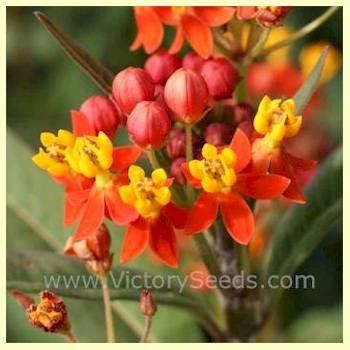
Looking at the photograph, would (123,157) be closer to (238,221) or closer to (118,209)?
(118,209)

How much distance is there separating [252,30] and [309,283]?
123 cm

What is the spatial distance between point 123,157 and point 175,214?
0.57 feet

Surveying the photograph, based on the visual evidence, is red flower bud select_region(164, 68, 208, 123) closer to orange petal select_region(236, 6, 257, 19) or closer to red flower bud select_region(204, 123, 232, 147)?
red flower bud select_region(204, 123, 232, 147)

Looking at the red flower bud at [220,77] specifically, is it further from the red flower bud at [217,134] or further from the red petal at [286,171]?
the red petal at [286,171]

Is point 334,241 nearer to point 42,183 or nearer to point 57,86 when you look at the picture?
point 42,183

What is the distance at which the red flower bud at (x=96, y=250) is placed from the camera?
211cm

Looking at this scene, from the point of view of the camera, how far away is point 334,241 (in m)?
3.32

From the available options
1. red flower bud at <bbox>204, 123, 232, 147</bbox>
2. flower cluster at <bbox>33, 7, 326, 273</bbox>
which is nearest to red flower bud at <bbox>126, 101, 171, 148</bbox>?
flower cluster at <bbox>33, 7, 326, 273</bbox>

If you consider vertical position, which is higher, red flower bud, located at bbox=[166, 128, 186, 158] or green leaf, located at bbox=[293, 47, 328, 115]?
green leaf, located at bbox=[293, 47, 328, 115]

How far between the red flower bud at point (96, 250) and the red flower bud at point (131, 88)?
10.9 inches

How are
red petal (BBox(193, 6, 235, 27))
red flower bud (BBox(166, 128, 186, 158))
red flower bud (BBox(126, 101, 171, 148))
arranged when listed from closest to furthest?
red flower bud (BBox(126, 101, 171, 148)) < red flower bud (BBox(166, 128, 186, 158)) < red petal (BBox(193, 6, 235, 27))

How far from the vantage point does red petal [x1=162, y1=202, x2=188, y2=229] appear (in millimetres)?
2025

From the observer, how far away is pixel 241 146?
201 cm

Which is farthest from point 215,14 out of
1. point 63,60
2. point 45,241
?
point 63,60
